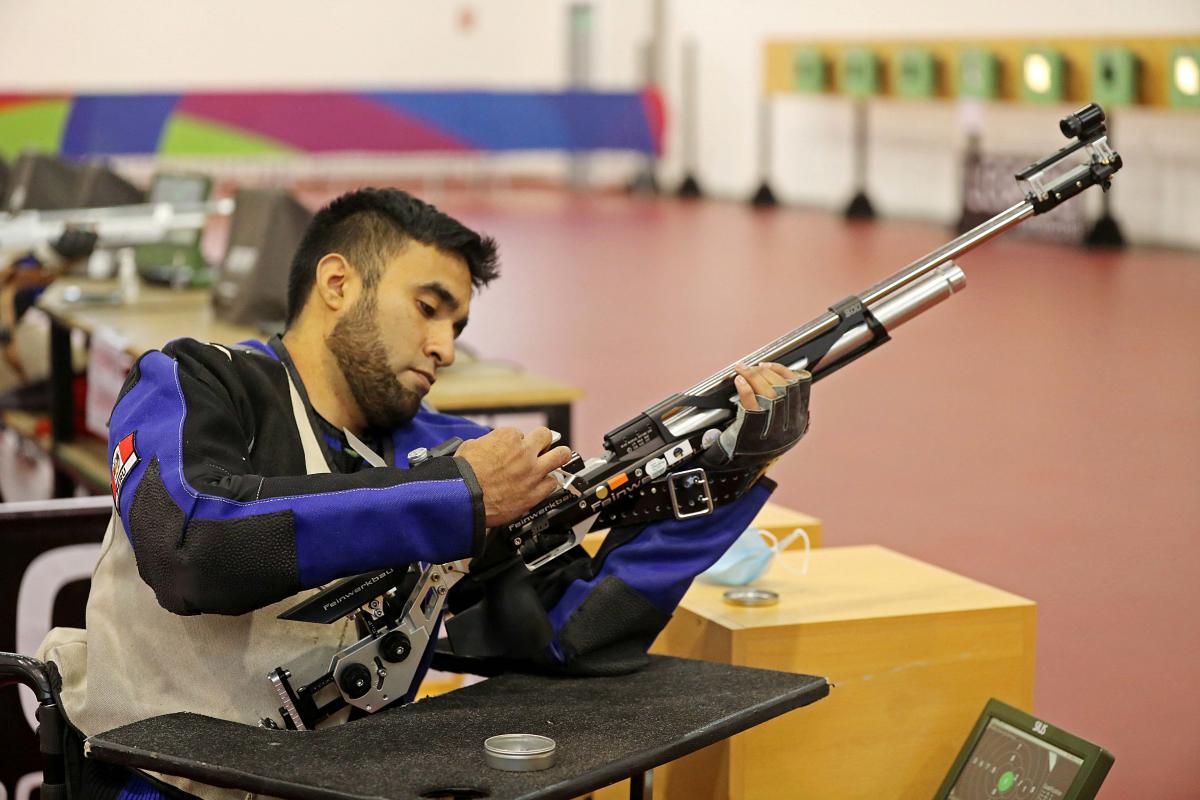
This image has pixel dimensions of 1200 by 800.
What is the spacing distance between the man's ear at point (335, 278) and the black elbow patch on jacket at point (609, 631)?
541 millimetres

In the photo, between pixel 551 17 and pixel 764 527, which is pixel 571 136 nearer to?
pixel 551 17

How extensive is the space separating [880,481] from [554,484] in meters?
3.75

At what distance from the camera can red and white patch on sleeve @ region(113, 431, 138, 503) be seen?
6.35 feet

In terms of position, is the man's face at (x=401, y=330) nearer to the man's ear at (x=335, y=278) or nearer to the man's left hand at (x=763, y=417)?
the man's ear at (x=335, y=278)

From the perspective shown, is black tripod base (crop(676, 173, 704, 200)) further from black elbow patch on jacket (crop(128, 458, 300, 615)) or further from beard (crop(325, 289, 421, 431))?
black elbow patch on jacket (crop(128, 458, 300, 615))

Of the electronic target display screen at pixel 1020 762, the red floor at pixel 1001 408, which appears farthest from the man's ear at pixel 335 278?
the red floor at pixel 1001 408

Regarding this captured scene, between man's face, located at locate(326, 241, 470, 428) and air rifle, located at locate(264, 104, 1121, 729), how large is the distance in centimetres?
10

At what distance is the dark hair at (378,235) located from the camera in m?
2.21

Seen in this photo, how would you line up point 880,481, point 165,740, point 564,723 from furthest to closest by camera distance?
point 880,481 < point 564,723 < point 165,740

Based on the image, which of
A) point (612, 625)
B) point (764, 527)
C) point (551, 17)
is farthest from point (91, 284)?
point (551, 17)

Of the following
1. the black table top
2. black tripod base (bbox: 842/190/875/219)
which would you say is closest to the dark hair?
the black table top

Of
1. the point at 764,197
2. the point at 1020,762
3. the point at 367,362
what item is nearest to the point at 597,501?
the point at 367,362

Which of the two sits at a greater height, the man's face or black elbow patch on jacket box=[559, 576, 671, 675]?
the man's face

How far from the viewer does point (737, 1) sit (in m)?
16.5
